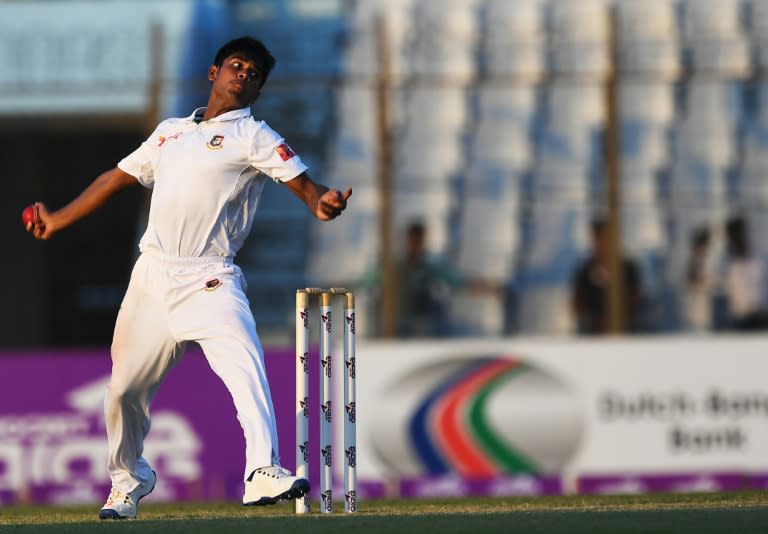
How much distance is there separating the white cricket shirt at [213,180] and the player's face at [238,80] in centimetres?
6

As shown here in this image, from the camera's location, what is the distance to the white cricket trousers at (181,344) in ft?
19.9

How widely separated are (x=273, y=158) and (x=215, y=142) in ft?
0.77

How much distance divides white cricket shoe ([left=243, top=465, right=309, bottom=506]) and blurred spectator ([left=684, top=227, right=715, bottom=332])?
7.02 meters

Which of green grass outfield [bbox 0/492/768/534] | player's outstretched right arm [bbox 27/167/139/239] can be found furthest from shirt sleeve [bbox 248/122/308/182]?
green grass outfield [bbox 0/492/768/534]

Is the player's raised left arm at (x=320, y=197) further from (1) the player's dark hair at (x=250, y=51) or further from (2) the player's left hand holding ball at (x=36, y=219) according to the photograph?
(2) the player's left hand holding ball at (x=36, y=219)

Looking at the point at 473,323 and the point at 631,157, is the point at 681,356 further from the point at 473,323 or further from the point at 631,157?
the point at 631,157

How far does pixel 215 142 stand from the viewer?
20.2 feet

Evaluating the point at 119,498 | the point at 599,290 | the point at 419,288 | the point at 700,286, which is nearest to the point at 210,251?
the point at 119,498

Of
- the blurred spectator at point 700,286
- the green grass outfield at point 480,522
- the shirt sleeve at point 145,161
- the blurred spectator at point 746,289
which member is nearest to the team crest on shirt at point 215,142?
the shirt sleeve at point 145,161

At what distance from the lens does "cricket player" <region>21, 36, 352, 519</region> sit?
20.0 ft

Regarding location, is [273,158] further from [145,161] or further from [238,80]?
[145,161]

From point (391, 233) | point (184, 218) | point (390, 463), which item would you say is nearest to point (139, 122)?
point (391, 233)

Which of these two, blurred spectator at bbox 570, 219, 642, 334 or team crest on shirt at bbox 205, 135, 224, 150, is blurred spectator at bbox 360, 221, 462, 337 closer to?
blurred spectator at bbox 570, 219, 642, 334

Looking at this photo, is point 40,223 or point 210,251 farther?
point 40,223
